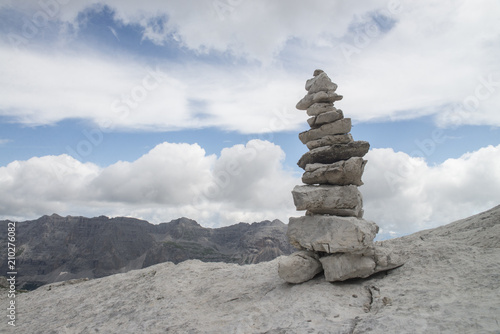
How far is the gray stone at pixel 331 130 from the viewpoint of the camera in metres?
18.7

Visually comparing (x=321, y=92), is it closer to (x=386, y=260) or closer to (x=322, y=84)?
(x=322, y=84)

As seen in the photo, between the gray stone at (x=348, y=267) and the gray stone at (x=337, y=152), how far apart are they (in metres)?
5.92

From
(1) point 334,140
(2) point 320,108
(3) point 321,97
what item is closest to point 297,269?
(1) point 334,140

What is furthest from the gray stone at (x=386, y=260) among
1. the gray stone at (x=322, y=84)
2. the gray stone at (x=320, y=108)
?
the gray stone at (x=322, y=84)

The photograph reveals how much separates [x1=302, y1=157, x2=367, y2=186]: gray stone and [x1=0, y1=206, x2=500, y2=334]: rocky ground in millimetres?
4969

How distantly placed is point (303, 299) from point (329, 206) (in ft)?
17.8

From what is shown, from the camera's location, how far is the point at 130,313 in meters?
15.9

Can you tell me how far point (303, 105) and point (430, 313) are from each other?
13.7 meters

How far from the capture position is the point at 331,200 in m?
17.2

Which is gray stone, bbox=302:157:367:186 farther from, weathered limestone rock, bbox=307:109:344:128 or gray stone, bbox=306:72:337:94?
gray stone, bbox=306:72:337:94

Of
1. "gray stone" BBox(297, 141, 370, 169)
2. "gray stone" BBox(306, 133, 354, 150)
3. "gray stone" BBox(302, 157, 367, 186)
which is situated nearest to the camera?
"gray stone" BBox(302, 157, 367, 186)

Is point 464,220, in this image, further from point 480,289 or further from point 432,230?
point 480,289

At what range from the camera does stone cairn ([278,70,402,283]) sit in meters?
15.4

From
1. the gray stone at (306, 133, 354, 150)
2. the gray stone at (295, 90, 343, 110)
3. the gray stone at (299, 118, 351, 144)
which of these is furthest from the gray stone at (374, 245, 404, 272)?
the gray stone at (295, 90, 343, 110)
